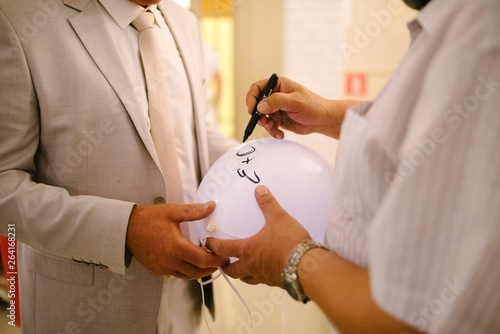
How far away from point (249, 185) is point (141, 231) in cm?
32

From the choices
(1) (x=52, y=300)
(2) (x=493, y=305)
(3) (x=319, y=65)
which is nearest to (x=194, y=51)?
(1) (x=52, y=300)

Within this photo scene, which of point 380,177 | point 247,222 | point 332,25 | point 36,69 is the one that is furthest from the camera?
point 332,25

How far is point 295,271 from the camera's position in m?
0.66

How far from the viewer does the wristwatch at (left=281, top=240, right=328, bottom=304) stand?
0.66 m

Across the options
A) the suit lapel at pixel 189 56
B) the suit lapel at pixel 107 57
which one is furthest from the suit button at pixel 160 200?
the suit lapel at pixel 189 56

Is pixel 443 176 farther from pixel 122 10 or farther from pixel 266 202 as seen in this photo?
pixel 122 10

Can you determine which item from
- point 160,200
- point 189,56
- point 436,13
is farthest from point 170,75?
point 436,13

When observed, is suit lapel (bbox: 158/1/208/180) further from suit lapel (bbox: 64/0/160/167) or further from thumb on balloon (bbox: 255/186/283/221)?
thumb on balloon (bbox: 255/186/283/221)

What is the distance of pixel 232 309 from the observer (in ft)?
8.73

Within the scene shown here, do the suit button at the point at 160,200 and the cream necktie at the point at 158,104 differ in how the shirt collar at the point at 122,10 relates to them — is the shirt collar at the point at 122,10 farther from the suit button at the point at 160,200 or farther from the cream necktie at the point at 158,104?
the suit button at the point at 160,200

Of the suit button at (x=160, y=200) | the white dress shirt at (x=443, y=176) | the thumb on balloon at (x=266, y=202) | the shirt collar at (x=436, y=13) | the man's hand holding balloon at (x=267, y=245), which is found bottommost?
the suit button at (x=160, y=200)

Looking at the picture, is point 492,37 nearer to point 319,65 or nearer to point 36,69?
point 36,69

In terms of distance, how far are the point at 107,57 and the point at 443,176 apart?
93 cm

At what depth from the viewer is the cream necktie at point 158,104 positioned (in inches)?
42.6
